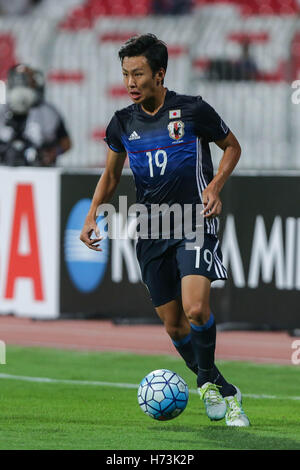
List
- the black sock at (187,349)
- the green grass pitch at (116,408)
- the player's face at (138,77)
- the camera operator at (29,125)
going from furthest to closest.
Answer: the camera operator at (29,125) → the black sock at (187,349) → the player's face at (138,77) → the green grass pitch at (116,408)

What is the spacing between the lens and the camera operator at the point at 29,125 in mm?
14040

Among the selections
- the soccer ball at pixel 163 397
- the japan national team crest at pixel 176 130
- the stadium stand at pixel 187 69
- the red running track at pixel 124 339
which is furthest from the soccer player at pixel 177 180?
the stadium stand at pixel 187 69

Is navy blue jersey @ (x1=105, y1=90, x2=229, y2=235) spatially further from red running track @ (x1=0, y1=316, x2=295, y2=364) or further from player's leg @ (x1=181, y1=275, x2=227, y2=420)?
red running track @ (x1=0, y1=316, x2=295, y2=364)

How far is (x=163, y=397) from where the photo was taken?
7.08 metres

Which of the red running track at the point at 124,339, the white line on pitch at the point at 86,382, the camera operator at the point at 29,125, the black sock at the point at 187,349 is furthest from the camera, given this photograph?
the camera operator at the point at 29,125

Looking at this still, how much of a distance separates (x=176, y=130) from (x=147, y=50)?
539 mm

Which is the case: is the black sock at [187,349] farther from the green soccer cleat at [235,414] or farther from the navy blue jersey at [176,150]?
the navy blue jersey at [176,150]

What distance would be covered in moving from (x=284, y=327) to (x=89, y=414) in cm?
471

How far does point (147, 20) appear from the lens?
17.0 m

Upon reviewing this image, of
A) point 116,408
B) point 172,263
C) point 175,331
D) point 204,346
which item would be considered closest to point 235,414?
point 204,346

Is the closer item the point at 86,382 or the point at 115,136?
the point at 115,136

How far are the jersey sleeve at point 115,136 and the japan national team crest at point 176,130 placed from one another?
0.38m

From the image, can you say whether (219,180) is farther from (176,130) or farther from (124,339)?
(124,339)

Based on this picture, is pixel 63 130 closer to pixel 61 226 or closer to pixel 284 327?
pixel 61 226
